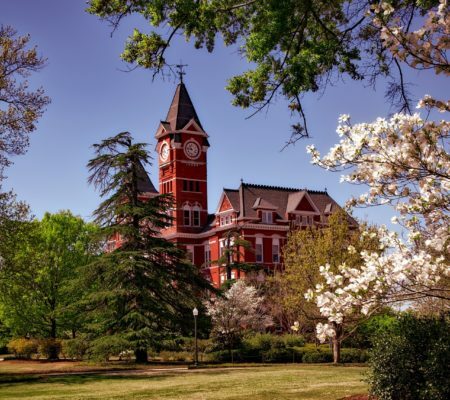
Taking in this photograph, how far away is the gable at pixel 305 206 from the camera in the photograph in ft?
213

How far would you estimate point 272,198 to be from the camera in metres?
65.3

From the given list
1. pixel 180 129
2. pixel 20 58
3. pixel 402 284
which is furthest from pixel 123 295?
pixel 180 129

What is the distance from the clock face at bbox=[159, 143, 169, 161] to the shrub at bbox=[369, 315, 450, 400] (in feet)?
188

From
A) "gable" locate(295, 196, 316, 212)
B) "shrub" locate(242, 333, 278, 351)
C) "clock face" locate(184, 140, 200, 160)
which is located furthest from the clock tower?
"shrub" locate(242, 333, 278, 351)

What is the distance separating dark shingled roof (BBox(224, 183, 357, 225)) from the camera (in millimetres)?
62750

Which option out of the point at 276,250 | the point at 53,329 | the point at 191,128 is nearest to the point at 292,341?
the point at 53,329

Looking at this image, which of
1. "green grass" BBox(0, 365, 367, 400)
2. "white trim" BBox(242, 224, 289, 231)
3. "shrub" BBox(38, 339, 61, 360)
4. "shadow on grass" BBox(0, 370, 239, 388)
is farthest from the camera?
"white trim" BBox(242, 224, 289, 231)

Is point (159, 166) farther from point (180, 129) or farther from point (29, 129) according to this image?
point (29, 129)

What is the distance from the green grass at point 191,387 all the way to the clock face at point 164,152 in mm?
44841

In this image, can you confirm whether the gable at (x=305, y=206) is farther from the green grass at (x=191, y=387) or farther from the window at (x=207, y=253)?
the green grass at (x=191, y=387)

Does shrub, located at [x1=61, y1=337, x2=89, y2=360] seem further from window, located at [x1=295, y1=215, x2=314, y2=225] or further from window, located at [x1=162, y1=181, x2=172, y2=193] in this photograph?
window, located at [x1=162, y1=181, x2=172, y2=193]

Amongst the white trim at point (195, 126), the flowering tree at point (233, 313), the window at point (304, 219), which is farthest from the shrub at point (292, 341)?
the white trim at point (195, 126)

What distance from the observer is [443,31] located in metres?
7.11

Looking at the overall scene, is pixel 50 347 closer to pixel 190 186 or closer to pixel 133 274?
pixel 133 274
